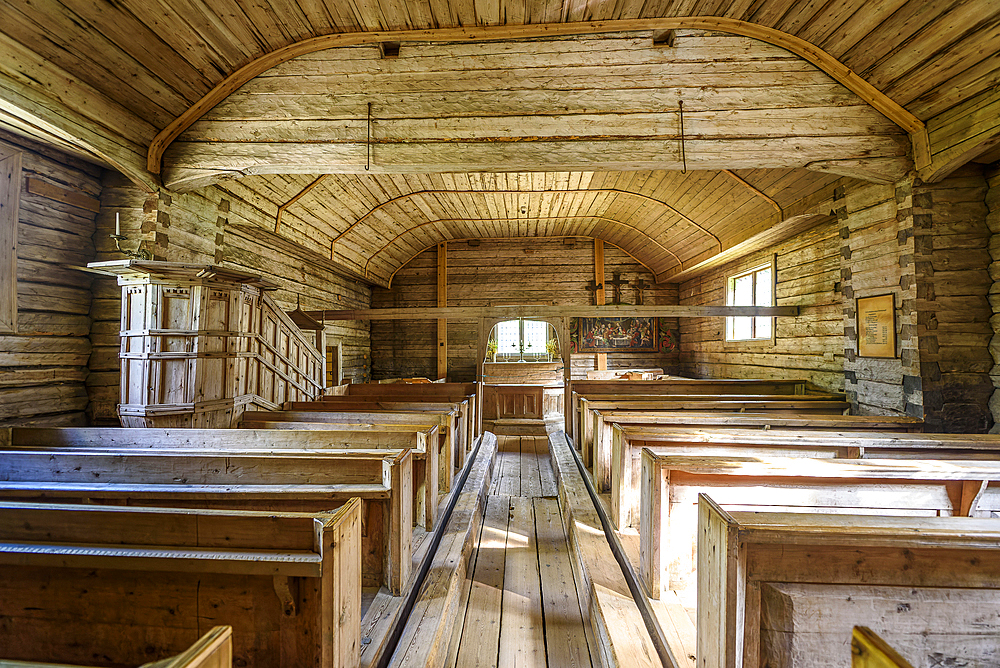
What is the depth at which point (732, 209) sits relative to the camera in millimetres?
6902

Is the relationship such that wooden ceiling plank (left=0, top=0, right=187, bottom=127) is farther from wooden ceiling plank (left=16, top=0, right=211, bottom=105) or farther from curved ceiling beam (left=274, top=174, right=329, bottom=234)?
curved ceiling beam (left=274, top=174, right=329, bottom=234)

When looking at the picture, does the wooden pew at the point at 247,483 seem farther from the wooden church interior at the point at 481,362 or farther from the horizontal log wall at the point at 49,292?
the horizontal log wall at the point at 49,292

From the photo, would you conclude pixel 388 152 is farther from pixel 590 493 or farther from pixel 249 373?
pixel 590 493

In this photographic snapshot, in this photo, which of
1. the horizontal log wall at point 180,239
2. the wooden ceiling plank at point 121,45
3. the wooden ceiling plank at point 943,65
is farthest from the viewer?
the horizontal log wall at point 180,239

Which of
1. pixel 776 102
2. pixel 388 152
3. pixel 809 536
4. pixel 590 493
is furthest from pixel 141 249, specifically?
pixel 776 102

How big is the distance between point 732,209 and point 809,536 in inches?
273

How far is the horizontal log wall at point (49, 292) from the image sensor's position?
3.88 m

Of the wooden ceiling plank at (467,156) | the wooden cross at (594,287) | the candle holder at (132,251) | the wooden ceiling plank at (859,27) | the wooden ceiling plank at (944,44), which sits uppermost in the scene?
the wooden ceiling plank at (859,27)

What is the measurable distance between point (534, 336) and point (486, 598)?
9510 millimetres

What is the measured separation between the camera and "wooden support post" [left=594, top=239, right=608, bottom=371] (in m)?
11.7

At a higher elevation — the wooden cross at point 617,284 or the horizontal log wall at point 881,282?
the wooden cross at point 617,284

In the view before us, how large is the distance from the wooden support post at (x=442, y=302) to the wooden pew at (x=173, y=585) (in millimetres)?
10277

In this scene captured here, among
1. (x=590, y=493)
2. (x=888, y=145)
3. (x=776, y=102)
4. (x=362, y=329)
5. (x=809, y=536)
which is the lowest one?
(x=590, y=493)

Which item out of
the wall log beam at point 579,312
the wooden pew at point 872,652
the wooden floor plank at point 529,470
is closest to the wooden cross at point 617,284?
the wall log beam at point 579,312
